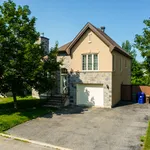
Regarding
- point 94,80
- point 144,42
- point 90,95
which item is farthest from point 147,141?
point 144,42

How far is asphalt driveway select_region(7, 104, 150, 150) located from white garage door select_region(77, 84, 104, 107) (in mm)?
2500

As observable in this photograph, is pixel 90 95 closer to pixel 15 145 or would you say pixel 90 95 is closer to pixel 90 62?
pixel 90 62

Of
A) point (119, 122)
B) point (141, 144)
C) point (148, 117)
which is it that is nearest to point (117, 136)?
point (141, 144)

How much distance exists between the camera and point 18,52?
15180 mm

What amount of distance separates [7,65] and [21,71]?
46.0 inches

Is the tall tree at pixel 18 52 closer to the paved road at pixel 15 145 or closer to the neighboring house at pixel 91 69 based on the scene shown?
the neighboring house at pixel 91 69

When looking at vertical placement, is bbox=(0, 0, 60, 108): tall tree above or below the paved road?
above

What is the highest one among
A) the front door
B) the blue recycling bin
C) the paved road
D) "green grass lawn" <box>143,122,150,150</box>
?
the front door

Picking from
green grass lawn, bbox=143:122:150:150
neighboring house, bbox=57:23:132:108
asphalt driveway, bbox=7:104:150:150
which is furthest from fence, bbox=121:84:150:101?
green grass lawn, bbox=143:122:150:150

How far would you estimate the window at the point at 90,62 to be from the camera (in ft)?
62.8

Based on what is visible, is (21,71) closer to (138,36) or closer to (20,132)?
(20,132)

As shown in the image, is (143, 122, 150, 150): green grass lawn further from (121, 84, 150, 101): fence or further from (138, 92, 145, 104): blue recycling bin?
(121, 84, 150, 101): fence

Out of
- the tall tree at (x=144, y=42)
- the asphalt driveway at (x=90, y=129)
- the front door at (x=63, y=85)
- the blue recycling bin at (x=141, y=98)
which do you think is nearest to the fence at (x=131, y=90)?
the blue recycling bin at (x=141, y=98)

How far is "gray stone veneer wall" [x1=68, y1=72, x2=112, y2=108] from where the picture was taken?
60.7 feet
